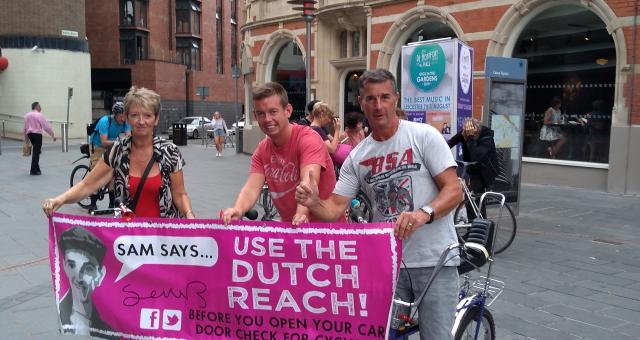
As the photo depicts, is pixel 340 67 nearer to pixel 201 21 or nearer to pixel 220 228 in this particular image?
pixel 220 228

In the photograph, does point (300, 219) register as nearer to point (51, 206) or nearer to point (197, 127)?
point (51, 206)

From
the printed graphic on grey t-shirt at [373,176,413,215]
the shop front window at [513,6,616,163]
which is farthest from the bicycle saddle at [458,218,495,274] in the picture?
the shop front window at [513,6,616,163]

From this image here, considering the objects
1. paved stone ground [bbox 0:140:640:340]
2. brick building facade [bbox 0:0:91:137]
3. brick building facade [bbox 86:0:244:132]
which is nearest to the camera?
paved stone ground [bbox 0:140:640:340]

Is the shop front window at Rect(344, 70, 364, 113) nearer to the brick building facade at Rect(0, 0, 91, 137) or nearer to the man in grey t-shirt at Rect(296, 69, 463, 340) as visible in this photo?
the man in grey t-shirt at Rect(296, 69, 463, 340)

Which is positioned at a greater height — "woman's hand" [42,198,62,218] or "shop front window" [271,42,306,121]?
"shop front window" [271,42,306,121]

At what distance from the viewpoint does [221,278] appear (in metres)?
3.11

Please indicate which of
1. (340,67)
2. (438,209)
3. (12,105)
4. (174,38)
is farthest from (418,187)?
(174,38)

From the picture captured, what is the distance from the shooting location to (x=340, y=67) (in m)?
19.2

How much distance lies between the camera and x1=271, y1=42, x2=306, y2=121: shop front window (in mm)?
21531

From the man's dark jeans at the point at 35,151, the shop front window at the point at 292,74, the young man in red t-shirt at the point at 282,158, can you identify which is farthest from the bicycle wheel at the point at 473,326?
the shop front window at the point at 292,74

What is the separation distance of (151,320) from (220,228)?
66 centimetres

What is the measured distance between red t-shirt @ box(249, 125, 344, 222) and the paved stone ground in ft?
6.55

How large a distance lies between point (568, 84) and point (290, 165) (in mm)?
11259

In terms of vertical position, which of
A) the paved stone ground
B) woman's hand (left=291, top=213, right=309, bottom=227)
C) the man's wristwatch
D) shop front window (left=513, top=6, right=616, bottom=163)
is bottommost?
the paved stone ground
